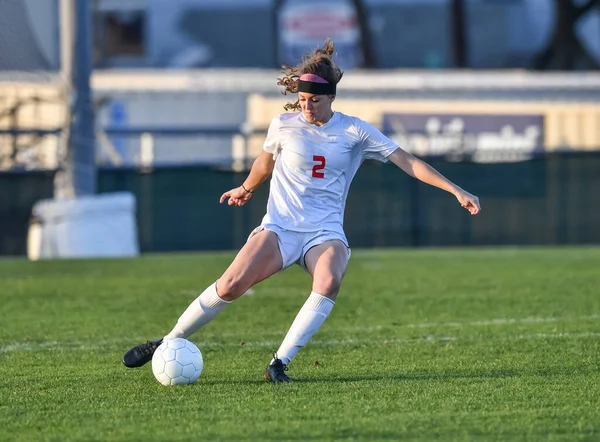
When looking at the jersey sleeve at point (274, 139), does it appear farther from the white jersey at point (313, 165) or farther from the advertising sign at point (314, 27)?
the advertising sign at point (314, 27)

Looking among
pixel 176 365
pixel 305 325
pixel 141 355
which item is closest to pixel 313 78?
pixel 305 325

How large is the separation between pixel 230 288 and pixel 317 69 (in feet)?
4.21

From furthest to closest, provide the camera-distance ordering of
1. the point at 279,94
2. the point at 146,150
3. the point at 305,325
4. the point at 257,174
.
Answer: the point at 279,94
the point at 146,150
the point at 257,174
the point at 305,325

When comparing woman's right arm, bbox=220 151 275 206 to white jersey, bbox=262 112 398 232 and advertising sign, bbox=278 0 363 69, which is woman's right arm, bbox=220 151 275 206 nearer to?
white jersey, bbox=262 112 398 232

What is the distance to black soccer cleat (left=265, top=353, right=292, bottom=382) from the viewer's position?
6762 millimetres

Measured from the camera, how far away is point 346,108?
30.4m

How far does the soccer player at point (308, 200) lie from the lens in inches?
271

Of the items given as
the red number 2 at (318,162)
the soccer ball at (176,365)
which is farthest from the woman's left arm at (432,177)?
the soccer ball at (176,365)

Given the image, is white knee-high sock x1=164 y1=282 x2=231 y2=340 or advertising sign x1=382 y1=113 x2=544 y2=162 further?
advertising sign x1=382 y1=113 x2=544 y2=162

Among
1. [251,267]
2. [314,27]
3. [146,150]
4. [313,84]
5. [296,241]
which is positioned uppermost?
[314,27]

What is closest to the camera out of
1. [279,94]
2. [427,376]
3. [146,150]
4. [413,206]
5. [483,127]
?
[427,376]

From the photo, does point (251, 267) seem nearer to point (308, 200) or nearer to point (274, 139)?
point (308, 200)

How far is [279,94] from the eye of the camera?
31.0 metres

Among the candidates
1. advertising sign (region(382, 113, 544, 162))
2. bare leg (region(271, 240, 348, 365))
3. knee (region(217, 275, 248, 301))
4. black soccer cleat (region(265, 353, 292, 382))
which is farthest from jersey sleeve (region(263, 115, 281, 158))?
advertising sign (region(382, 113, 544, 162))
